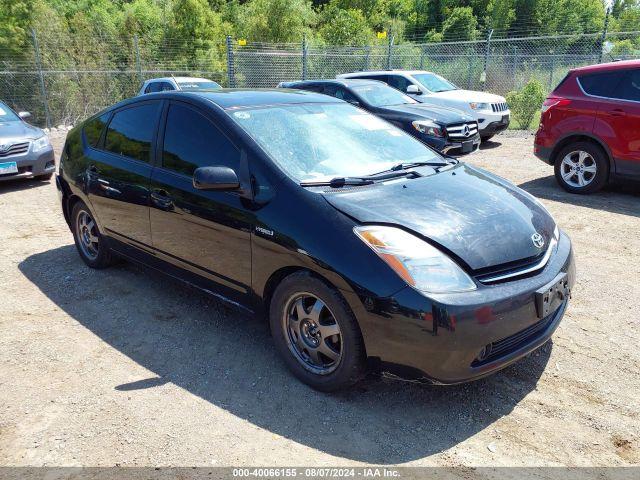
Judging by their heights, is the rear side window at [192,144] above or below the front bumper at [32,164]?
above

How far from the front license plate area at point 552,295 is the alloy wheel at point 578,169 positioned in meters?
5.18

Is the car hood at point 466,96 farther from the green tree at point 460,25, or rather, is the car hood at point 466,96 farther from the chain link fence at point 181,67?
the green tree at point 460,25

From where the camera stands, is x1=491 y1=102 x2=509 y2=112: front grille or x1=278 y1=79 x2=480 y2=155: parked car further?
x1=491 y1=102 x2=509 y2=112: front grille

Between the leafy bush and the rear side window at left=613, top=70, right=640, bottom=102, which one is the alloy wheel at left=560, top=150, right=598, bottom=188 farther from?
the leafy bush

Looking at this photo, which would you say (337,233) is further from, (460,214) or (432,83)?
(432,83)

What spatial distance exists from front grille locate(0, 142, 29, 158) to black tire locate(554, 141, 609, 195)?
8214 millimetres

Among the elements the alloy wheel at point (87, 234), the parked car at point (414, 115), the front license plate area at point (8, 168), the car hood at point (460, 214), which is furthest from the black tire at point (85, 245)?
the parked car at point (414, 115)

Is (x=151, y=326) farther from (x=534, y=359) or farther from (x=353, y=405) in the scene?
(x=534, y=359)

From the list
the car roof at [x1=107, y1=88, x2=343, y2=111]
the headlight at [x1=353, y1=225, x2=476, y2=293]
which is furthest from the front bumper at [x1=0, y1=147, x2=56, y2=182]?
the headlight at [x1=353, y1=225, x2=476, y2=293]

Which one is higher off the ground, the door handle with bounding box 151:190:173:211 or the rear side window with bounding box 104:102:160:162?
the rear side window with bounding box 104:102:160:162

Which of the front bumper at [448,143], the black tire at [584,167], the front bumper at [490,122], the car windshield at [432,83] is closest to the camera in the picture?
the black tire at [584,167]

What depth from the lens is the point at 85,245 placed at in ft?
17.4

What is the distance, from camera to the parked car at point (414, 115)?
989 centimetres

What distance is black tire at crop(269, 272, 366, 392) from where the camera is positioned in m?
→ 2.94
